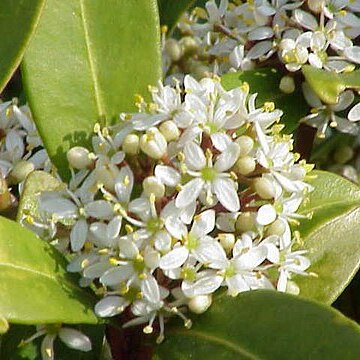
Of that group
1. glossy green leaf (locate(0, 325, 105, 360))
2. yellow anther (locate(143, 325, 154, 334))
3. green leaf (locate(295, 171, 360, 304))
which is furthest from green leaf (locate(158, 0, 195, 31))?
yellow anther (locate(143, 325, 154, 334))

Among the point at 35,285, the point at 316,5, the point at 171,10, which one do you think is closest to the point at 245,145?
the point at 35,285

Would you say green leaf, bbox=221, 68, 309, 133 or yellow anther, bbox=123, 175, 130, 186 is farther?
green leaf, bbox=221, 68, 309, 133

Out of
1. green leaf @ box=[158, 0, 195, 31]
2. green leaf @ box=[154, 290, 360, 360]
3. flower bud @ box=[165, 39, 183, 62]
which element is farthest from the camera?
flower bud @ box=[165, 39, 183, 62]

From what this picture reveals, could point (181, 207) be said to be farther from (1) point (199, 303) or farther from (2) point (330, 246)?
(2) point (330, 246)

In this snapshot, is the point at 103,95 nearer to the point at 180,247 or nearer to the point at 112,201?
the point at 112,201

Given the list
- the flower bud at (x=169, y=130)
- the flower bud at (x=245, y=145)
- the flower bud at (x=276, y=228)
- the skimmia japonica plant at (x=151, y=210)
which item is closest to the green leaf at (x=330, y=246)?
the skimmia japonica plant at (x=151, y=210)

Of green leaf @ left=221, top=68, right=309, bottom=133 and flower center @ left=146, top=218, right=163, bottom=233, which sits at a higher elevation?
flower center @ left=146, top=218, right=163, bottom=233

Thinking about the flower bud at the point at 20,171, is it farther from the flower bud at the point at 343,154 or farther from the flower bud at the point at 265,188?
the flower bud at the point at 343,154

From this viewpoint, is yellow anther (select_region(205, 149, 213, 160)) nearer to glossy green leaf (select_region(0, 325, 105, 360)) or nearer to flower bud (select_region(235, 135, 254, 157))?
flower bud (select_region(235, 135, 254, 157))

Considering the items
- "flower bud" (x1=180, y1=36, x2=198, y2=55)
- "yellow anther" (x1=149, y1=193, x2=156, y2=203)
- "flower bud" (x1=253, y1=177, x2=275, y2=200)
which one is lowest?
"flower bud" (x1=180, y1=36, x2=198, y2=55)
